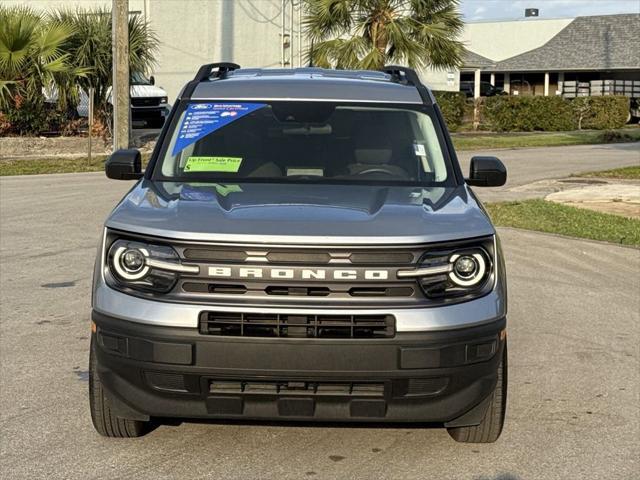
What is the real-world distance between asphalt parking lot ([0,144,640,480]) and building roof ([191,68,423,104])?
1.84 meters

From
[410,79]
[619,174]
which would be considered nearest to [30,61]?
[619,174]

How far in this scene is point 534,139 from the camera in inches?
1395

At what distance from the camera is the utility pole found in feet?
70.7

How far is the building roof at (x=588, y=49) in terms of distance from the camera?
53812mm

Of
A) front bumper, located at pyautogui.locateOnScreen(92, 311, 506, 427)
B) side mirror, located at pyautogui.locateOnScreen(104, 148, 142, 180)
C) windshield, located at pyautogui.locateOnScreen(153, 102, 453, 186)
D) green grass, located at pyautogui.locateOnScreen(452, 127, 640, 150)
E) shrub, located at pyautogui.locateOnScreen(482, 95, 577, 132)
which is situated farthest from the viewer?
shrub, located at pyautogui.locateOnScreen(482, 95, 577, 132)

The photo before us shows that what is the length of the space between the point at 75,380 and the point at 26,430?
923 mm

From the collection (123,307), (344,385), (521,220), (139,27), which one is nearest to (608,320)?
(344,385)

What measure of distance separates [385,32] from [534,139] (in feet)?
29.9

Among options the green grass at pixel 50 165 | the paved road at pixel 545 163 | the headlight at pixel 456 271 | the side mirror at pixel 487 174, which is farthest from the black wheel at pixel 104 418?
the green grass at pixel 50 165

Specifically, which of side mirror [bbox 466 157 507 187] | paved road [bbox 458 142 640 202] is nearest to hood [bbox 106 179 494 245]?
side mirror [bbox 466 157 507 187]

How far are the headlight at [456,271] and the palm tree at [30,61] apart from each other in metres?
19.9

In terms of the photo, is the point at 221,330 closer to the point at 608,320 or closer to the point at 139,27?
the point at 608,320

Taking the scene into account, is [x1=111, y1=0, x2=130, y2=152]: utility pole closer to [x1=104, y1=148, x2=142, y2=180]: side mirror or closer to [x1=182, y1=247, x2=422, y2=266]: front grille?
[x1=104, y1=148, x2=142, y2=180]: side mirror

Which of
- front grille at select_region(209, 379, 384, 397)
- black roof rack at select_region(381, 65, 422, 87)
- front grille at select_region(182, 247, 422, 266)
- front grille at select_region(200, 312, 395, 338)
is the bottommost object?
front grille at select_region(209, 379, 384, 397)
